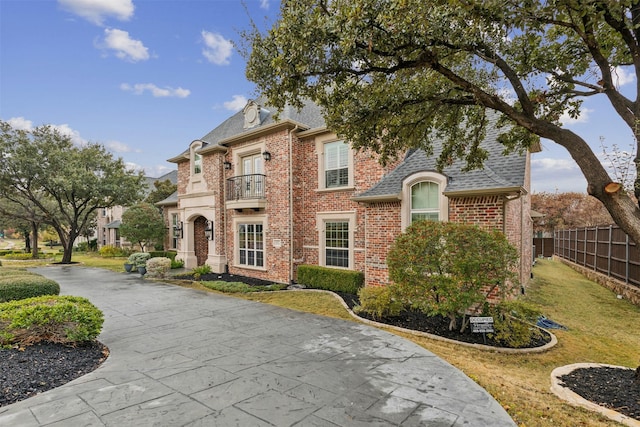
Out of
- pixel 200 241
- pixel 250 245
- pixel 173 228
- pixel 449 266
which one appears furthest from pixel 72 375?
pixel 173 228

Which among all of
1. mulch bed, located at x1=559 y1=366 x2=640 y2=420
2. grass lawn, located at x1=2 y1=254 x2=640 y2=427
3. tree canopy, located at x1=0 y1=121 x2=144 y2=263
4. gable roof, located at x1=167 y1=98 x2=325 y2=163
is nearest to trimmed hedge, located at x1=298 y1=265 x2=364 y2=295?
grass lawn, located at x1=2 y1=254 x2=640 y2=427

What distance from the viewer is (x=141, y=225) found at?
20.9 m

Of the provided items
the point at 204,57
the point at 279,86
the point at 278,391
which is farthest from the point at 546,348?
the point at 204,57

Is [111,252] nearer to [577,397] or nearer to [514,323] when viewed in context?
[514,323]

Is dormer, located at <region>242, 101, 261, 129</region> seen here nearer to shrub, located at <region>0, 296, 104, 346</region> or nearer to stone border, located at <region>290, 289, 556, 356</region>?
stone border, located at <region>290, 289, 556, 356</region>

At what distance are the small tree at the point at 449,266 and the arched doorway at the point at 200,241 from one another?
13.3 m

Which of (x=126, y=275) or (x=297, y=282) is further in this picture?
(x=126, y=275)

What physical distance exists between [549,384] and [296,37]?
20.8 feet

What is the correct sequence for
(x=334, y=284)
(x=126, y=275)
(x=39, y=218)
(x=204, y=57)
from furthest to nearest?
(x=39, y=218) < (x=126, y=275) < (x=204, y=57) < (x=334, y=284)

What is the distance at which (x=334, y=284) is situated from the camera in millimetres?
10914

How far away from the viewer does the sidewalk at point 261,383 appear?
3.39 meters

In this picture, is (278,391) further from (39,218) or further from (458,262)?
(39,218)

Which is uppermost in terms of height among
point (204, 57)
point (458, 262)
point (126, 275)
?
point (204, 57)

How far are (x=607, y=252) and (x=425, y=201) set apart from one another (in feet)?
30.9
